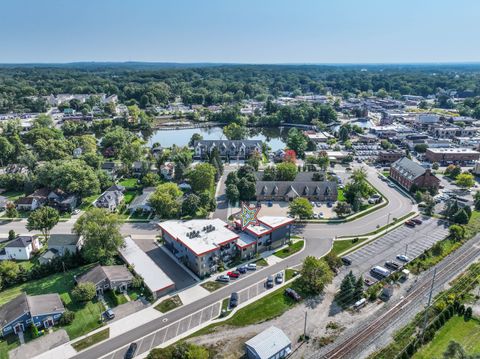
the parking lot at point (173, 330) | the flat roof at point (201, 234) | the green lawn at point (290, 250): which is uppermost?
the flat roof at point (201, 234)

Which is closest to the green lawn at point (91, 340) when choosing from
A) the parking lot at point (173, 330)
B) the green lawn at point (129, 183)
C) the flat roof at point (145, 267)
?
the parking lot at point (173, 330)

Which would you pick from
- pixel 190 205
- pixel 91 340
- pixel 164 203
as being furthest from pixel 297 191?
pixel 91 340

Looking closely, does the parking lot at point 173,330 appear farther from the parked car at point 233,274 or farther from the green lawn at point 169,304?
the parked car at point 233,274

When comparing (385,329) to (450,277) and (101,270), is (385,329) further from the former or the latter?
(101,270)

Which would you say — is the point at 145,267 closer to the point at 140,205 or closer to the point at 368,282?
the point at 140,205

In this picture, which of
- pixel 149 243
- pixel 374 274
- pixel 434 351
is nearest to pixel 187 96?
pixel 149 243

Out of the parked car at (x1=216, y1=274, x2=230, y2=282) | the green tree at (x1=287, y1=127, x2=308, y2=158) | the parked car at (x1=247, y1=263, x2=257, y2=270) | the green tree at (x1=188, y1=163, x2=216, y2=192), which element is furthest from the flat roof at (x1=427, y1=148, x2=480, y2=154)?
the parked car at (x1=216, y1=274, x2=230, y2=282)
